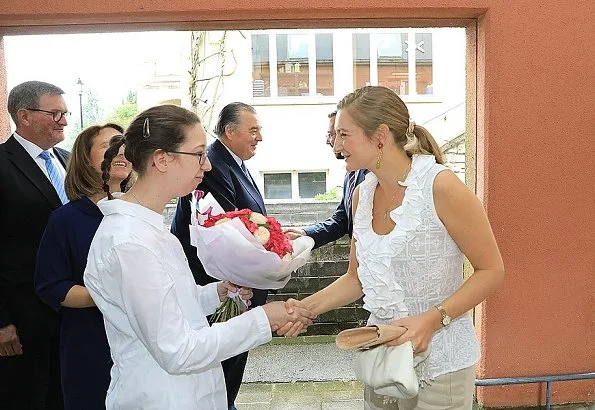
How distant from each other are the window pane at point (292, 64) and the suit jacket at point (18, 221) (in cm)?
167

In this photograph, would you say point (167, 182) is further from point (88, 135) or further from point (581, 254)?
point (581, 254)

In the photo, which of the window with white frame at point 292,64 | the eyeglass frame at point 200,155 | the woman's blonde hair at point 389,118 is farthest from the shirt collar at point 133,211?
the window with white frame at point 292,64

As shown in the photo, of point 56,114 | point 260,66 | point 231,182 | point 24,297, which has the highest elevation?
point 260,66

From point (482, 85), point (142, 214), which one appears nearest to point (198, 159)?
point (142, 214)

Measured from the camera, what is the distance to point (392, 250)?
5.84 ft

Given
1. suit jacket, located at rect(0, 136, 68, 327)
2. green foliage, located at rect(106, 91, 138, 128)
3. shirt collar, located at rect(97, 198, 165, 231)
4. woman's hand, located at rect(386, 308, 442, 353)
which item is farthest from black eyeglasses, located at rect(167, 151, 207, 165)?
green foliage, located at rect(106, 91, 138, 128)

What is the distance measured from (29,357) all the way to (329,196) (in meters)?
2.22

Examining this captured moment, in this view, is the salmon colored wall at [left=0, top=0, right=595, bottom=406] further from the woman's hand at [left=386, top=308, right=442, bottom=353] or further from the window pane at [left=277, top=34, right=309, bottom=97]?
the woman's hand at [left=386, top=308, right=442, bottom=353]

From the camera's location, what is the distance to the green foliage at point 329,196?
4.14m

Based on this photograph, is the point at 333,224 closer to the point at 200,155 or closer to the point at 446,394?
the point at 446,394

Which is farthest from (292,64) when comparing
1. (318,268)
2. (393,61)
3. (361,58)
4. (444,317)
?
(444,317)

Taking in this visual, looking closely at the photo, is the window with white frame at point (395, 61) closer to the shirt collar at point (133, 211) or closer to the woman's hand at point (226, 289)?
the woman's hand at point (226, 289)

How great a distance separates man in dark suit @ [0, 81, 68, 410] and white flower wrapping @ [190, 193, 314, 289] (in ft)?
3.44

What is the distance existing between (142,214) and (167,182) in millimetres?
109
